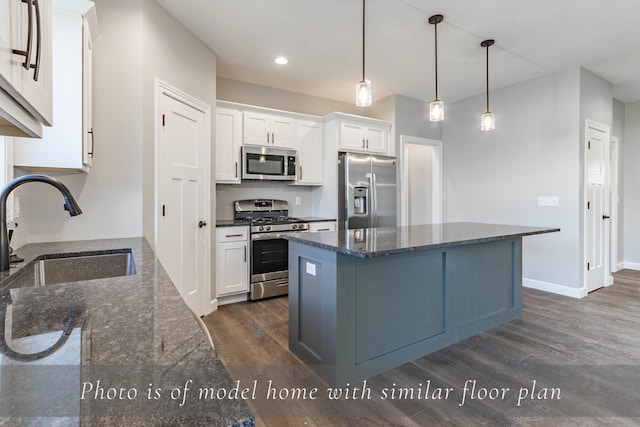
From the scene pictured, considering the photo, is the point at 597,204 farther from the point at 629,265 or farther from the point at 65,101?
the point at 65,101

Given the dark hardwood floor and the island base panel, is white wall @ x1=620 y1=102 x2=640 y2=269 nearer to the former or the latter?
the dark hardwood floor

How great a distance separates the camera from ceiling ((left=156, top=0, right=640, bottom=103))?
259cm

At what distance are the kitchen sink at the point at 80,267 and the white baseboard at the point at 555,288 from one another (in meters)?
4.57

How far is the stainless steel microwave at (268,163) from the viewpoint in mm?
3857

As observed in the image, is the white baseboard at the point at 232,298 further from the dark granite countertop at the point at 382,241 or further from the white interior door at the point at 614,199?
the white interior door at the point at 614,199

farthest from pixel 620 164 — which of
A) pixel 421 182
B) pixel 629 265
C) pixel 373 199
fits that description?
pixel 373 199

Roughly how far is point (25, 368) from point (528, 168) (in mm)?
4947

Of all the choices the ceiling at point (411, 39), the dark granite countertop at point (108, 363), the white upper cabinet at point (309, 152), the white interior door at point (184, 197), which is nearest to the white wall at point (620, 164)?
the ceiling at point (411, 39)

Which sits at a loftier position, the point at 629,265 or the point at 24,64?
the point at 24,64

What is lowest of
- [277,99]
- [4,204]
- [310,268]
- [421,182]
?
[310,268]

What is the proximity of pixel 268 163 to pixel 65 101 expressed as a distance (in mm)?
2387

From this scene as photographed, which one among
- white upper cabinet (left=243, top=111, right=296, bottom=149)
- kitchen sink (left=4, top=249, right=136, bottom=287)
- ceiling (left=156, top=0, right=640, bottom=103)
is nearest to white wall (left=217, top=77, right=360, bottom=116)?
ceiling (left=156, top=0, right=640, bottom=103)

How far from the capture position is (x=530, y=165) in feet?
13.6

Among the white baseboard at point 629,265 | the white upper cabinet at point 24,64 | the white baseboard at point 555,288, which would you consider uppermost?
the white upper cabinet at point 24,64
